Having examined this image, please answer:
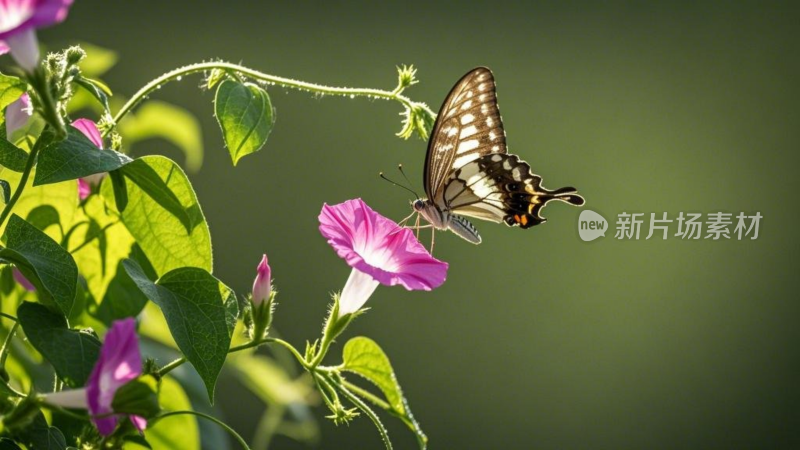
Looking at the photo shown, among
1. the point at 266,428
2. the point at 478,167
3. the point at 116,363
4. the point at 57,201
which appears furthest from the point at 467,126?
the point at 266,428

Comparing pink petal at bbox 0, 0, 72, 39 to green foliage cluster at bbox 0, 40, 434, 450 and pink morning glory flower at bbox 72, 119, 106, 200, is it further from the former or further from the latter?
pink morning glory flower at bbox 72, 119, 106, 200

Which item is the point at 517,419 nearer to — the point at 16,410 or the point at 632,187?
the point at 632,187

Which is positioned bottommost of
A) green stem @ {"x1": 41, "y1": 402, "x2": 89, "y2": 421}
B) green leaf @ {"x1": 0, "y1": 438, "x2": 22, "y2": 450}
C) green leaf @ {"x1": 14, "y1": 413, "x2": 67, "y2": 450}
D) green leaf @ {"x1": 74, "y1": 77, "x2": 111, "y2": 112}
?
green leaf @ {"x1": 0, "y1": 438, "x2": 22, "y2": 450}

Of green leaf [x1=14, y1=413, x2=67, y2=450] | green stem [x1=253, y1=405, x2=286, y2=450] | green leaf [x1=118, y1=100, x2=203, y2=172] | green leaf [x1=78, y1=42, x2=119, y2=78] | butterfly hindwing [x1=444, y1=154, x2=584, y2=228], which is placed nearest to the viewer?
green leaf [x1=14, y1=413, x2=67, y2=450]

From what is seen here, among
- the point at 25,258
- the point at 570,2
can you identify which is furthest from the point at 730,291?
the point at 25,258

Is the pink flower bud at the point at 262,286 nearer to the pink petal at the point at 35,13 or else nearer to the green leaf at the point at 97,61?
the pink petal at the point at 35,13

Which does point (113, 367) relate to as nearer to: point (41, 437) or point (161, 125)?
point (41, 437)

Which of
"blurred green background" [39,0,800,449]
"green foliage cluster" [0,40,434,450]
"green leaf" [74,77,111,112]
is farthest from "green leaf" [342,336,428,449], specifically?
"blurred green background" [39,0,800,449]
